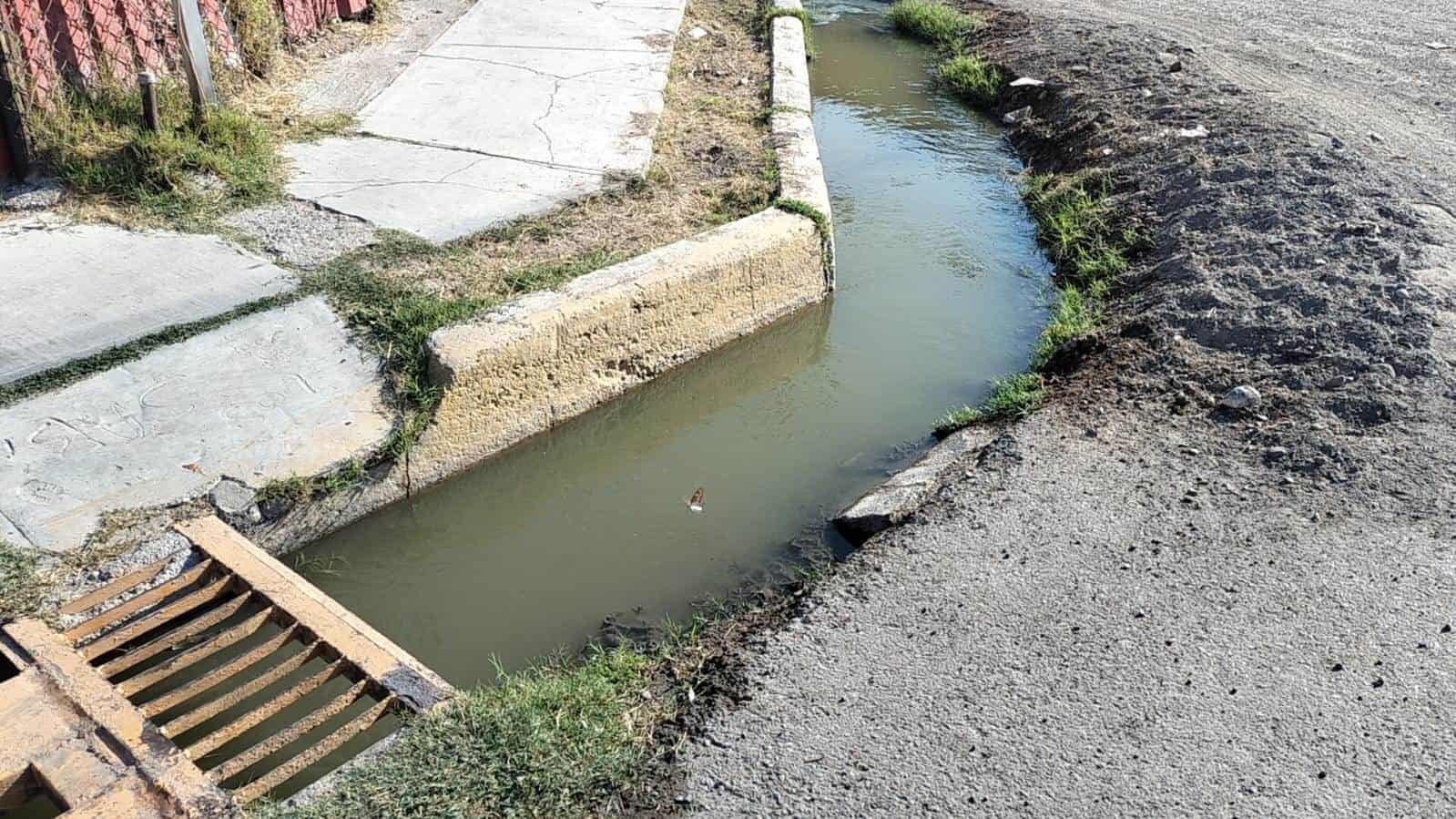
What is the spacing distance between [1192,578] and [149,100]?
14.1 ft

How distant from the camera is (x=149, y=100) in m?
4.94

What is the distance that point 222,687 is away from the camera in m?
3.05

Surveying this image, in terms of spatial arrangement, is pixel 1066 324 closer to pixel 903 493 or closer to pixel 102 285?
pixel 903 493

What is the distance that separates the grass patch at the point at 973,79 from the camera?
313 inches

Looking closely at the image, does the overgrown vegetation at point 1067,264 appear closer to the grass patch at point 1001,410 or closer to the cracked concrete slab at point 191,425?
the grass patch at point 1001,410

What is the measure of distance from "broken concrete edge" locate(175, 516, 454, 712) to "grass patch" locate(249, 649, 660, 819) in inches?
4.4

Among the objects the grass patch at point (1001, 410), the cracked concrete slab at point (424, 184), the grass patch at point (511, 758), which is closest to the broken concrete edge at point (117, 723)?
the grass patch at point (511, 758)

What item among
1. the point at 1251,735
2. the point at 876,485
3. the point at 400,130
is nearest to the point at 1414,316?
the point at 876,485

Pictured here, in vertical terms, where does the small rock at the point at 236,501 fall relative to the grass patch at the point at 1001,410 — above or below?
above

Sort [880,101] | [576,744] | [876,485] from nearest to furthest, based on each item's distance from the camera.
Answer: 1. [576,744]
2. [876,485]
3. [880,101]

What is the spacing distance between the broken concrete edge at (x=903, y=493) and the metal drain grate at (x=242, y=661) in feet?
4.53

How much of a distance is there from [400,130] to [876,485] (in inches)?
122

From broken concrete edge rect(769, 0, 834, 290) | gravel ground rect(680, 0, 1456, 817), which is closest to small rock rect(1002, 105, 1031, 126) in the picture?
broken concrete edge rect(769, 0, 834, 290)

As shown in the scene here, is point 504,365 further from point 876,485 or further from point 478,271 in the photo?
point 876,485
